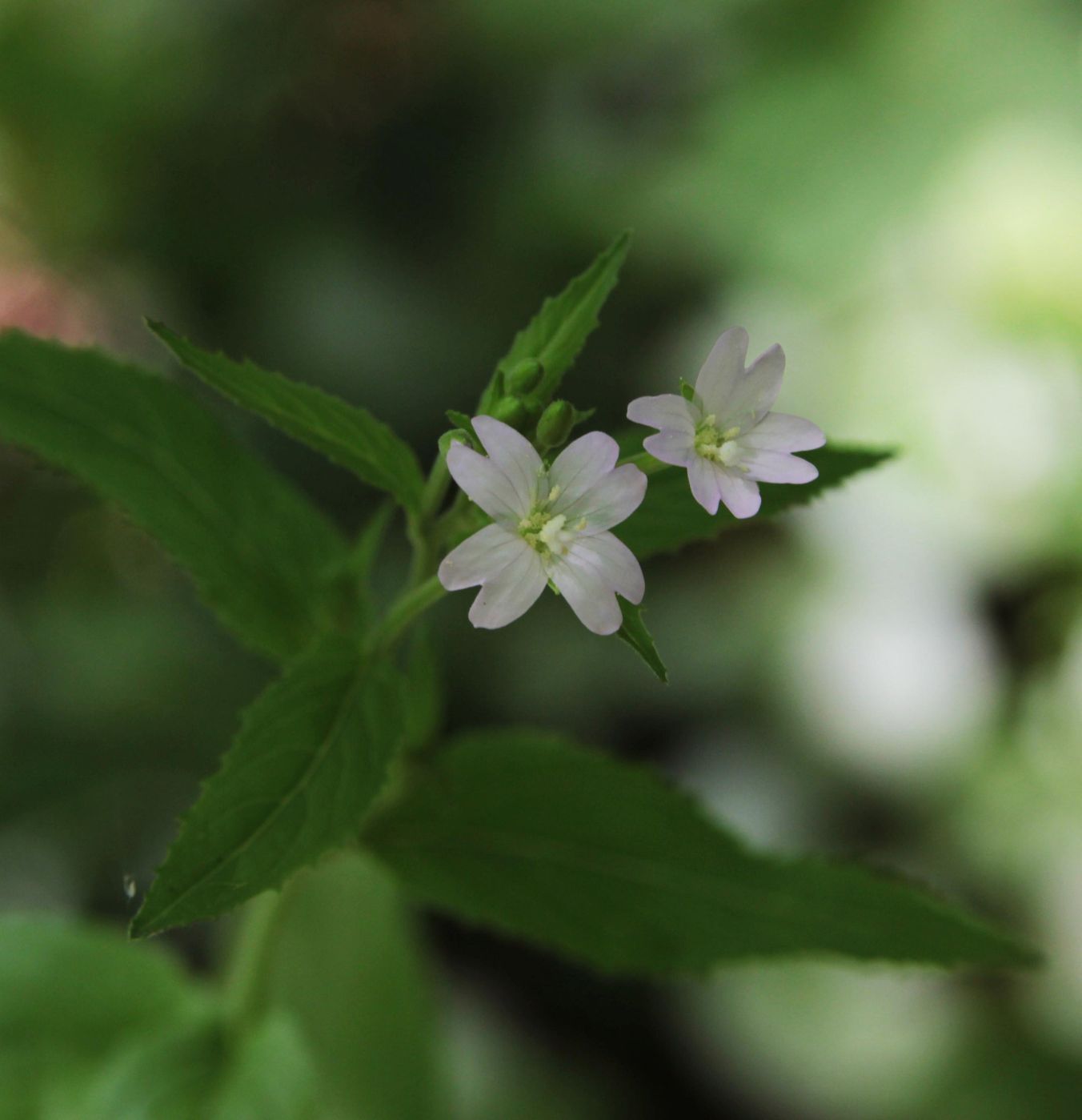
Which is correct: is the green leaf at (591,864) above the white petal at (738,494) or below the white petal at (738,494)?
below

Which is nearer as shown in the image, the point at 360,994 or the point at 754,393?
the point at 754,393

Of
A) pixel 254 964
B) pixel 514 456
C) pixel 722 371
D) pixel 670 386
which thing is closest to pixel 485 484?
pixel 514 456

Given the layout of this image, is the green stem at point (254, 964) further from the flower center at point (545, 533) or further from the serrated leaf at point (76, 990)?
the flower center at point (545, 533)

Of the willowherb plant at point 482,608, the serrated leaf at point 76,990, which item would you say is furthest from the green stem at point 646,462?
the serrated leaf at point 76,990

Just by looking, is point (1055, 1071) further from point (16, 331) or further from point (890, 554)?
point (16, 331)

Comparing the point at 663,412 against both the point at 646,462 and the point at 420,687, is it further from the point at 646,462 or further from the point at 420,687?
the point at 420,687

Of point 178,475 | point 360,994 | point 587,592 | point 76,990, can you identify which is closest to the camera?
point 587,592

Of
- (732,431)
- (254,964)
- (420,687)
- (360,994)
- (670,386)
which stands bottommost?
(360,994)
